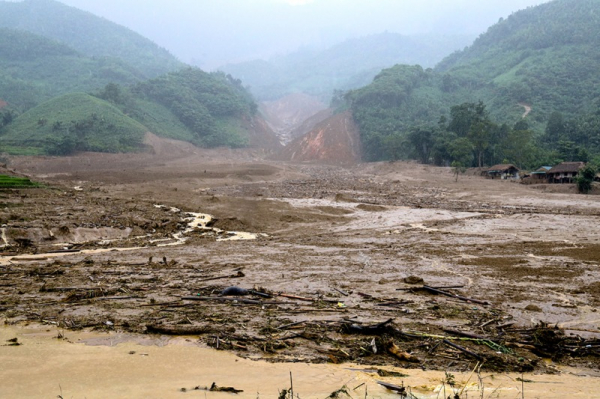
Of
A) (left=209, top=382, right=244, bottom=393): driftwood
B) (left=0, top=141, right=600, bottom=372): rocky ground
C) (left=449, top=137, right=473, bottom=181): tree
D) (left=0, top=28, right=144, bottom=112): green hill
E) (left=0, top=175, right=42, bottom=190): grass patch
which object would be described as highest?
(left=0, top=28, right=144, bottom=112): green hill

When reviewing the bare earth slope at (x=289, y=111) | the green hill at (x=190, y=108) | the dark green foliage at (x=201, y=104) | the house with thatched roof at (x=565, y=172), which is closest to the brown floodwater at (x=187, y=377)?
the house with thatched roof at (x=565, y=172)

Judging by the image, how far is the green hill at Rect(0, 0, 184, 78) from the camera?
161 meters

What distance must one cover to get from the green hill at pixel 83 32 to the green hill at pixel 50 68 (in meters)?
33.5

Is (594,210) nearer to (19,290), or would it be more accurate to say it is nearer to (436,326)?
(436,326)

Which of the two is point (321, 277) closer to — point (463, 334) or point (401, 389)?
point (463, 334)

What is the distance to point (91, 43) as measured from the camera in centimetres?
16588

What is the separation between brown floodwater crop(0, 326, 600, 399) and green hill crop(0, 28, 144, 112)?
96462 millimetres

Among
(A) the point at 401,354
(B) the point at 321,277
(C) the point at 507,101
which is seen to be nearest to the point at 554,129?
(C) the point at 507,101

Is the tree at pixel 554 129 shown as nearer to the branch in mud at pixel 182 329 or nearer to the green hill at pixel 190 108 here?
the green hill at pixel 190 108

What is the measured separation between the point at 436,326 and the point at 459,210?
19.8 m

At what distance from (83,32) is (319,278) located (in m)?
A: 197

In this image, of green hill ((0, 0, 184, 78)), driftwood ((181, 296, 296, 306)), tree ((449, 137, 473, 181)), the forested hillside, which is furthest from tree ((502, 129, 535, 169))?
green hill ((0, 0, 184, 78))

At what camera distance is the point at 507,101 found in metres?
80.2

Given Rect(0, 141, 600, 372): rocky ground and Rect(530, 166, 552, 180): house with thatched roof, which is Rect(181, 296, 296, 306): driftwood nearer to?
Rect(0, 141, 600, 372): rocky ground
